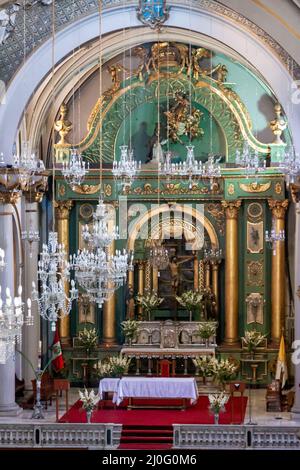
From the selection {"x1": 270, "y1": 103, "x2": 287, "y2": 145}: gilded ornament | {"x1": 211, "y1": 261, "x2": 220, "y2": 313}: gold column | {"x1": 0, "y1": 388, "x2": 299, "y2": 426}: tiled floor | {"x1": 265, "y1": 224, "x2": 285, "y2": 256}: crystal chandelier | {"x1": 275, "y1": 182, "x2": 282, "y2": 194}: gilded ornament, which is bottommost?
{"x1": 0, "y1": 388, "x2": 299, "y2": 426}: tiled floor

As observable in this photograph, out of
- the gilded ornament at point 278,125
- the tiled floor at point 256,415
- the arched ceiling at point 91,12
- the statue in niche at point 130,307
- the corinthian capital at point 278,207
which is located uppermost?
the arched ceiling at point 91,12

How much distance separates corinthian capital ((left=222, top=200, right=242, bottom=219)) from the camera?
34.6 meters

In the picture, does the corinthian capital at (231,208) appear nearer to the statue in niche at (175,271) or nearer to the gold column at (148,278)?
the statue in niche at (175,271)

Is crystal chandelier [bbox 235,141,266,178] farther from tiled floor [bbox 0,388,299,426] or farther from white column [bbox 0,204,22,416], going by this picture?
tiled floor [bbox 0,388,299,426]

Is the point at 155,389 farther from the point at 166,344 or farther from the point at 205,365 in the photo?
the point at 166,344

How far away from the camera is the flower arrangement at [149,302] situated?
114 ft

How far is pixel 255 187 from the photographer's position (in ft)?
113

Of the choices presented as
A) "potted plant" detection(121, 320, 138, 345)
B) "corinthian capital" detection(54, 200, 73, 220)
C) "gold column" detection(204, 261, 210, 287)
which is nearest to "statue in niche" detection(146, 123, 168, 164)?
"corinthian capital" detection(54, 200, 73, 220)

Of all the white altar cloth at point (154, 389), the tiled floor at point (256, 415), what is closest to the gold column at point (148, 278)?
the tiled floor at point (256, 415)

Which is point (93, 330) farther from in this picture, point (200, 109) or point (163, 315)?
point (200, 109)

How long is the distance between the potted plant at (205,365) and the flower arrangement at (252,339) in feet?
4.52

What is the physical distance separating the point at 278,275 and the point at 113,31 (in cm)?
794

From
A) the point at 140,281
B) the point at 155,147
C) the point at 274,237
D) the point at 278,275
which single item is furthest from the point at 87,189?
the point at 274,237

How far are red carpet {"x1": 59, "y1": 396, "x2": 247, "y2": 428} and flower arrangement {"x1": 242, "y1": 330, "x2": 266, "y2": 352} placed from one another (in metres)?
2.79
